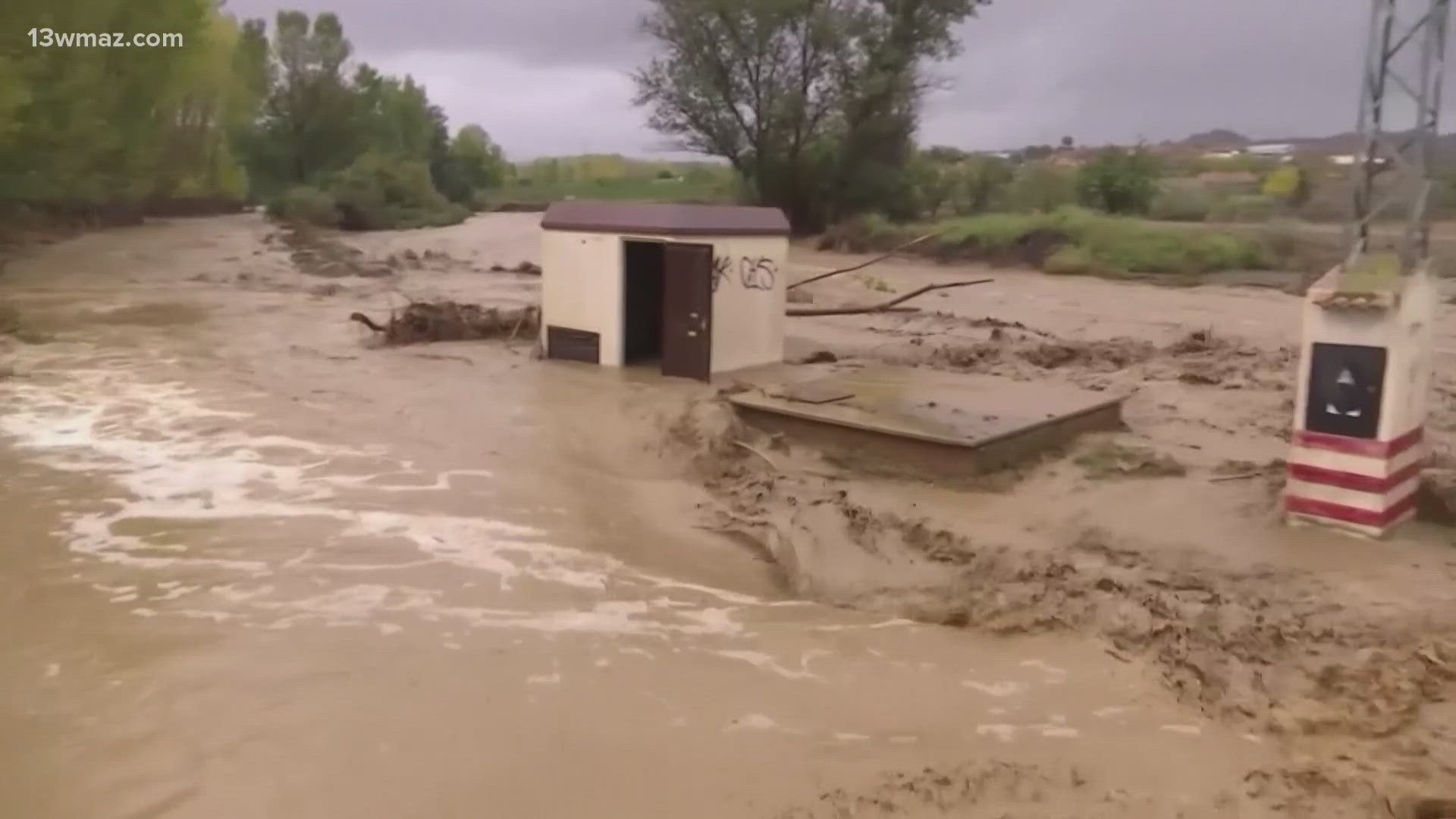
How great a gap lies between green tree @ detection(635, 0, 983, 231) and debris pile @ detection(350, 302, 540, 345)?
70.9ft

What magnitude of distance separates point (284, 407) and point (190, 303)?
11163mm

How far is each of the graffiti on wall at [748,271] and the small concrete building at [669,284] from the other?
0.01 m

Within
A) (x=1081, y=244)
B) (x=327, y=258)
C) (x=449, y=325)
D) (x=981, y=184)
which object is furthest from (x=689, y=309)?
(x=981, y=184)

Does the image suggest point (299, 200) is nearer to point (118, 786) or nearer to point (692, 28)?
point (692, 28)

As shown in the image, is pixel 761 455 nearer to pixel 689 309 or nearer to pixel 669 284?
pixel 689 309

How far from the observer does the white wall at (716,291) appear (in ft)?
44.7

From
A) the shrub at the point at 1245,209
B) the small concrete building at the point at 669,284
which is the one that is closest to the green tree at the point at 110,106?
A: the small concrete building at the point at 669,284

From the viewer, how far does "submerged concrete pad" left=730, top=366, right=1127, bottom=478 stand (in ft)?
32.6

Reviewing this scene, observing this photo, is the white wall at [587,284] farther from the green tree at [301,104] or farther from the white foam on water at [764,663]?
the green tree at [301,104]

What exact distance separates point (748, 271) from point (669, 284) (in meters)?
1.00

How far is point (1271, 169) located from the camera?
30031 mm

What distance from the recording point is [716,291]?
44.3 feet

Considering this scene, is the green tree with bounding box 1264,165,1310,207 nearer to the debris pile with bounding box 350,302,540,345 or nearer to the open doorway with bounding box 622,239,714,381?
the debris pile with bounding box 350,302,540,345

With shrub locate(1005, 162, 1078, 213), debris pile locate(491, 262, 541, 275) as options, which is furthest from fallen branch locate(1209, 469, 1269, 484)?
shrub locate(1005, 162, 1078, 213)
